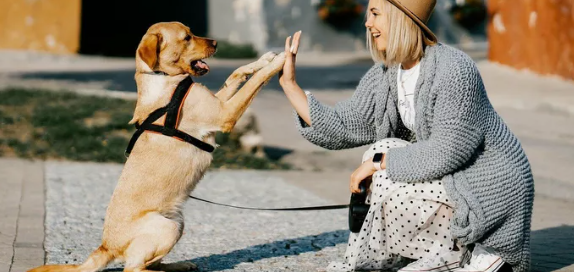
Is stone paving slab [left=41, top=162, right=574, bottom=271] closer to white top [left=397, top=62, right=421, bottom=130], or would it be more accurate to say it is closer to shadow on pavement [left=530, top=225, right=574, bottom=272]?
shadow on pavement [left=530, top=225, right=574, bottom=272]

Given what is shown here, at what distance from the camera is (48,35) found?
21.7 m

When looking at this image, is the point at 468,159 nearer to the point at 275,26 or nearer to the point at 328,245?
the point at 328,245

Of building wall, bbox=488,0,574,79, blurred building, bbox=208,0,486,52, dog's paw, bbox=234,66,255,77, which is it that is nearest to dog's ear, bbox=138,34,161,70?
dog's paw, bbox=234,66,255,77

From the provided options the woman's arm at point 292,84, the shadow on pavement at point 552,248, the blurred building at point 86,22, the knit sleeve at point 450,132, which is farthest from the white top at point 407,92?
the blurred building at point 86,22

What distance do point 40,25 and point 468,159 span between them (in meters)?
18.8

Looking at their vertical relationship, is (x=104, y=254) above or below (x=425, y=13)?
below

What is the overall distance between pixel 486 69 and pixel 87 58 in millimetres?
11229

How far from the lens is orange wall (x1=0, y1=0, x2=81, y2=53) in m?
21.3

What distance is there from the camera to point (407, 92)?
4.60m

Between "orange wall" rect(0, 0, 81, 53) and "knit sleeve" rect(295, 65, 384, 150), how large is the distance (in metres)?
17.8

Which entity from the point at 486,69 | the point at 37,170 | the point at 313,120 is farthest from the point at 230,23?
the point at 313,120

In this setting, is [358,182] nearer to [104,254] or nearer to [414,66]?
[414,66]

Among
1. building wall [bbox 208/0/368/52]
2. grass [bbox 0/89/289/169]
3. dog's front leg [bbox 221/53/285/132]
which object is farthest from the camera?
building wall [bbox 208/0/368/52]

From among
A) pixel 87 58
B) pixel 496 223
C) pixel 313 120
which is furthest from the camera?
pixel 87 58
